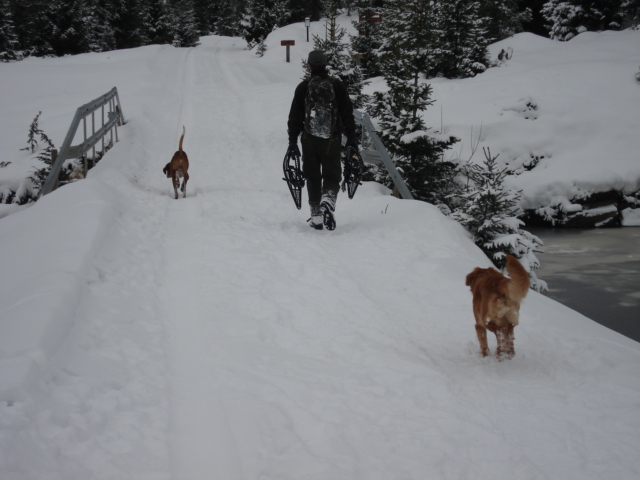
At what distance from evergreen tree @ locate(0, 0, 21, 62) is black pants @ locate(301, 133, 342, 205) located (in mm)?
32040

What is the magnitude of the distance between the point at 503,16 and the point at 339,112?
29.4 meters

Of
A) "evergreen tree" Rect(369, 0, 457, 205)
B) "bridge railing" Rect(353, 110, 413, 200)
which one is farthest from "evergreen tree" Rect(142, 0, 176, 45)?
"bridge railing" Rect(353, 110, 413, 200)

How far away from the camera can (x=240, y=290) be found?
184 inches

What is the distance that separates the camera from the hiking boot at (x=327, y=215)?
269 inches

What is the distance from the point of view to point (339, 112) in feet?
22.1

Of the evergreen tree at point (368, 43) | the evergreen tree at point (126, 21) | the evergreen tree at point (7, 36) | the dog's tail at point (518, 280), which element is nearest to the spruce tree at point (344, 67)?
the evergreen tree at point (368, 43)

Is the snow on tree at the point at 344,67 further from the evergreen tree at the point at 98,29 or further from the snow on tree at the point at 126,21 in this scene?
the snow on tree at the point at 126,21

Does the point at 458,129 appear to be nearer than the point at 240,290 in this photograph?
No

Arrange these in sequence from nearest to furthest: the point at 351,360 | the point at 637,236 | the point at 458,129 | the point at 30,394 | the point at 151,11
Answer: the point at 30,394 → the point at 351,360 → the point at 637,236 → the point at 458,129 → the point at 151,11

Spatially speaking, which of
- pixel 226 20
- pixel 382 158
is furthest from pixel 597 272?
pixel 226 20

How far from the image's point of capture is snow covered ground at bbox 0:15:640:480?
2523 mm

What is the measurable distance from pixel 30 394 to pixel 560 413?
9.68ft

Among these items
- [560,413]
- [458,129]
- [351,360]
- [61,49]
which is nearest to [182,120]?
[458,129]

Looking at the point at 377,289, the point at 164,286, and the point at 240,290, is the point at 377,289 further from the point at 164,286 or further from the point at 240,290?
the point at 164,286
